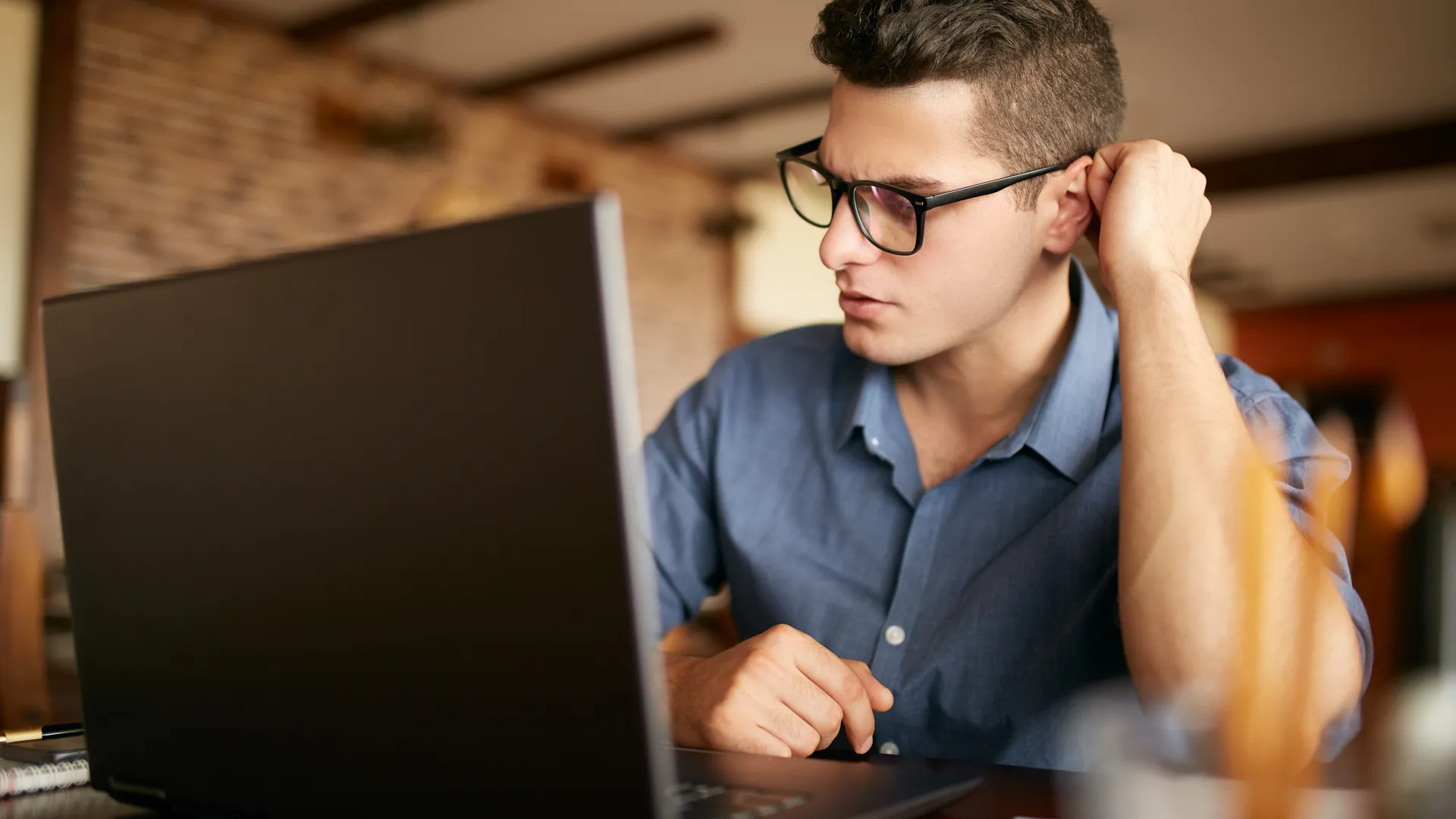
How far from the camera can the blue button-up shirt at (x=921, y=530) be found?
3.66ft

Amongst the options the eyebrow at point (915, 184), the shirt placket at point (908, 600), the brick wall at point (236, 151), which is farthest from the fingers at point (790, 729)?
the brick wall at point (236, 151)

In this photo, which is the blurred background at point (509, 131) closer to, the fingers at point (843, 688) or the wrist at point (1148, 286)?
the fingers at point (843, 688)

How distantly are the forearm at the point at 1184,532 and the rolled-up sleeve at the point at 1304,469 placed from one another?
21 millimetres

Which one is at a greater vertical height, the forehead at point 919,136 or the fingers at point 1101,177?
the forehead at point 919,136

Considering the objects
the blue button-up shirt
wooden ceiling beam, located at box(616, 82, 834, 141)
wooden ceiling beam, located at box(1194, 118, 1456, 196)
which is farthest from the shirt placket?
wooden ceiling beam, located at box(1194, 118, 1456, 196)

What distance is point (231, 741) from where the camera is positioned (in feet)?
2.00

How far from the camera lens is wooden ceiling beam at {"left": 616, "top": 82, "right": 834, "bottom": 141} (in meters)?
5.93

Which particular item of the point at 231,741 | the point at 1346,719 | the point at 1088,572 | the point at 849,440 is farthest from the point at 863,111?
the point at 231,741

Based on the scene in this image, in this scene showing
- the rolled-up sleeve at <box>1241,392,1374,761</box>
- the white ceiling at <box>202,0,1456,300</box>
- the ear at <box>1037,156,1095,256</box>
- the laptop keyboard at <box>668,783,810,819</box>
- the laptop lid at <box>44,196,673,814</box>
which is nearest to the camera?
the laptop lid at <box>44,196,673,814</box>

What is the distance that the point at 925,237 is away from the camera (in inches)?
47.6

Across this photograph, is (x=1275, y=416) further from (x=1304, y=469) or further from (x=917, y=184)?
(x=917, y=184)

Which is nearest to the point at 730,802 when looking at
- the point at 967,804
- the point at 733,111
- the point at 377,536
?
the point at 967,804

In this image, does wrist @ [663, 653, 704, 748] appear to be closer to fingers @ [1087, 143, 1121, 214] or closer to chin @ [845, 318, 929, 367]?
chin @ [845, 318, 929, 367]

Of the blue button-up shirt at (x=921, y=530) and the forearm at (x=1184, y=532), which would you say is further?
the blue button-up shirt at (x=921, y=530)
